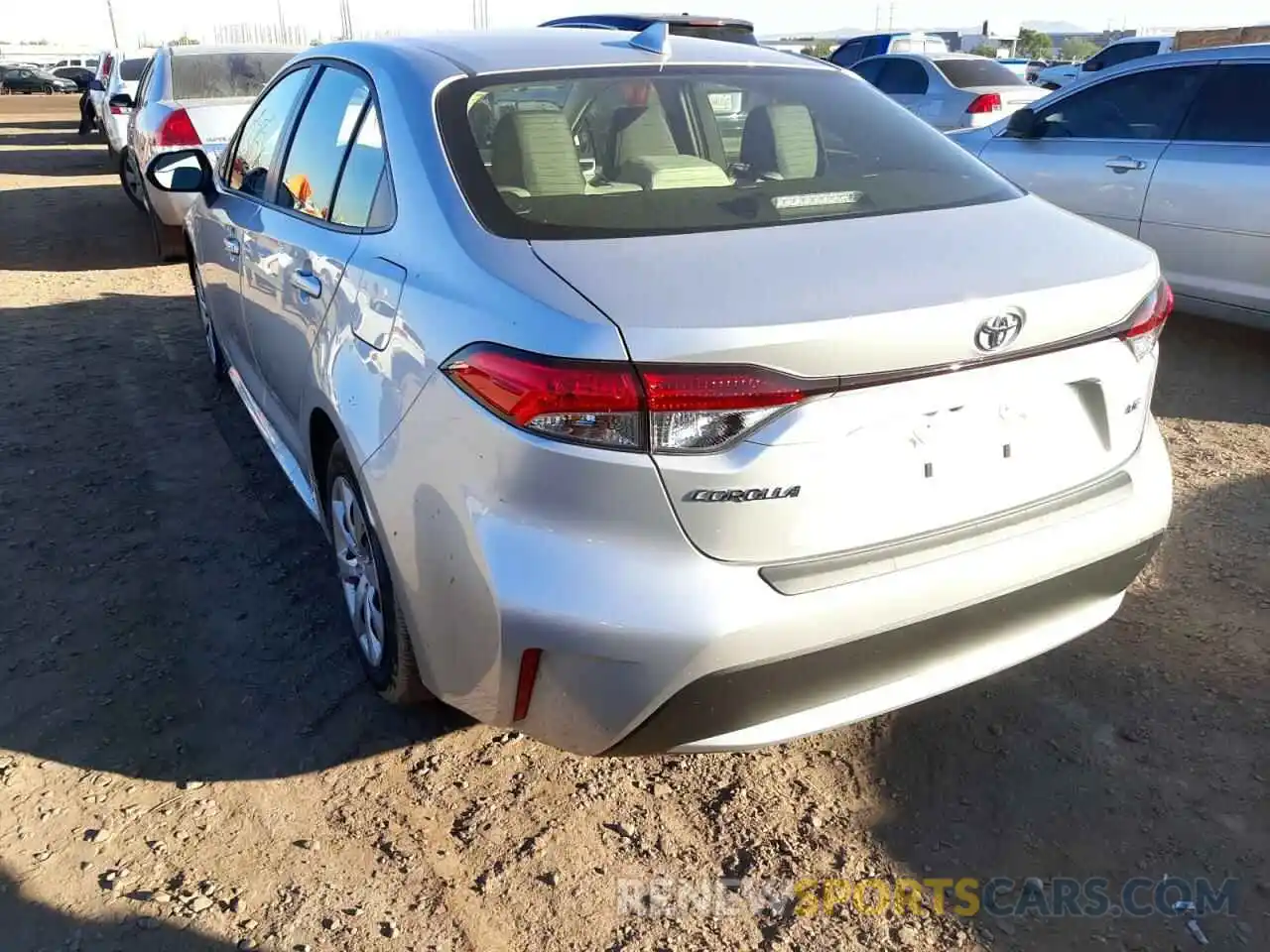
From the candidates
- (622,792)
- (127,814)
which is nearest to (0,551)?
(127,814)

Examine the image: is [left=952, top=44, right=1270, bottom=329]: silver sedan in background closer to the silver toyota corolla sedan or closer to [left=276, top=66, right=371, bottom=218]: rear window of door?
the silver toyota corolla sedan

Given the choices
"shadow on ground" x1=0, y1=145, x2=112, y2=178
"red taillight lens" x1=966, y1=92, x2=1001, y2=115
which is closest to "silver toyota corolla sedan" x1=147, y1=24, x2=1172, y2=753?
"red taillight lens" x1=966, y1=92, x2=1001, y2=115

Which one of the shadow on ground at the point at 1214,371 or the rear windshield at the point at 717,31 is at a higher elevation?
the rear windshield at the point at 717,31

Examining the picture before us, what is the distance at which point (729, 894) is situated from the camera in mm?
2283

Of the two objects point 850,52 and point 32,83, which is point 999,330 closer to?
point 850,52

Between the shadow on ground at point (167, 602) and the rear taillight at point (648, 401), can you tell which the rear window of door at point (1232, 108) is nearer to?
the rear taillight at point (648, 401)

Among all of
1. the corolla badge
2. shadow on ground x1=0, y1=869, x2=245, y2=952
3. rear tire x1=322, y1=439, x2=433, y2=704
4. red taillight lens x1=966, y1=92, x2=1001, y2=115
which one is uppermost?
the corolla badge

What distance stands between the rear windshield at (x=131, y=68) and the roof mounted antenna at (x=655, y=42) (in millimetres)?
12003

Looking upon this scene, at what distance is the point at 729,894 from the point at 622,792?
16.4 inches

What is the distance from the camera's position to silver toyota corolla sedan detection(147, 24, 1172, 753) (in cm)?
189

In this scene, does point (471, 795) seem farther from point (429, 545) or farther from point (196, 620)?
point (196, 620)

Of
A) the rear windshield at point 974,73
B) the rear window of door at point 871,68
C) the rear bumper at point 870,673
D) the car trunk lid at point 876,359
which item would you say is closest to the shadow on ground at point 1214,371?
the rear bumper at point 870,673

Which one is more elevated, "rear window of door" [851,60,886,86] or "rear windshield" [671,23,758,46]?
"rear windshield" [671,23,758,46]

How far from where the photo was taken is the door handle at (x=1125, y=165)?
5.61 meters
